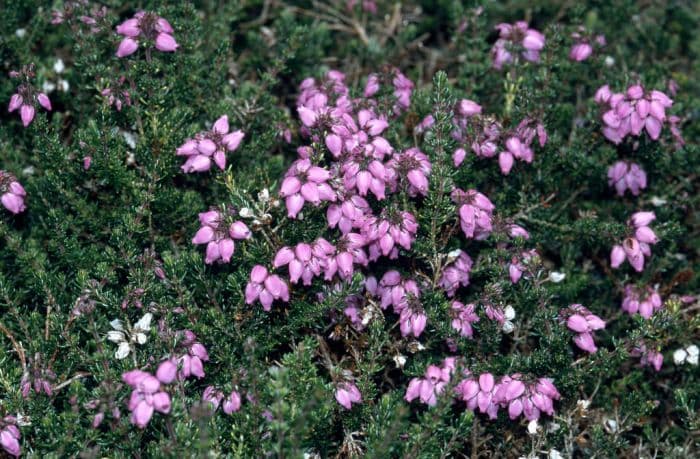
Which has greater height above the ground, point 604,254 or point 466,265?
point 466,265

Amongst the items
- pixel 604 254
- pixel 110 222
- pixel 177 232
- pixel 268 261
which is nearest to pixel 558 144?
pixel 604 254

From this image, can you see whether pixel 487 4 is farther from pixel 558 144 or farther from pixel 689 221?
pixel 689 221

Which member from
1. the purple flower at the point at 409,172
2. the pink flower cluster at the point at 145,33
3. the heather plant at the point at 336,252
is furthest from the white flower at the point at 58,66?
the purple flower at the point at 409,172

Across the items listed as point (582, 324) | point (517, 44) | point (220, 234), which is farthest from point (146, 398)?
point (517, 44)

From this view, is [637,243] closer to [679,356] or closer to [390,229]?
[679,356]

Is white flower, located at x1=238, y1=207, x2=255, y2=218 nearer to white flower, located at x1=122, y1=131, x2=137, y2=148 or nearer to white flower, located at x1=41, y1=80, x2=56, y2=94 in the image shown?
white flower, located at x1=122, y1=131, x2=137, y2=148

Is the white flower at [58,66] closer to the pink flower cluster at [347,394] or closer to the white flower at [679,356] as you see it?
the pink flower cluster at [347,394]
